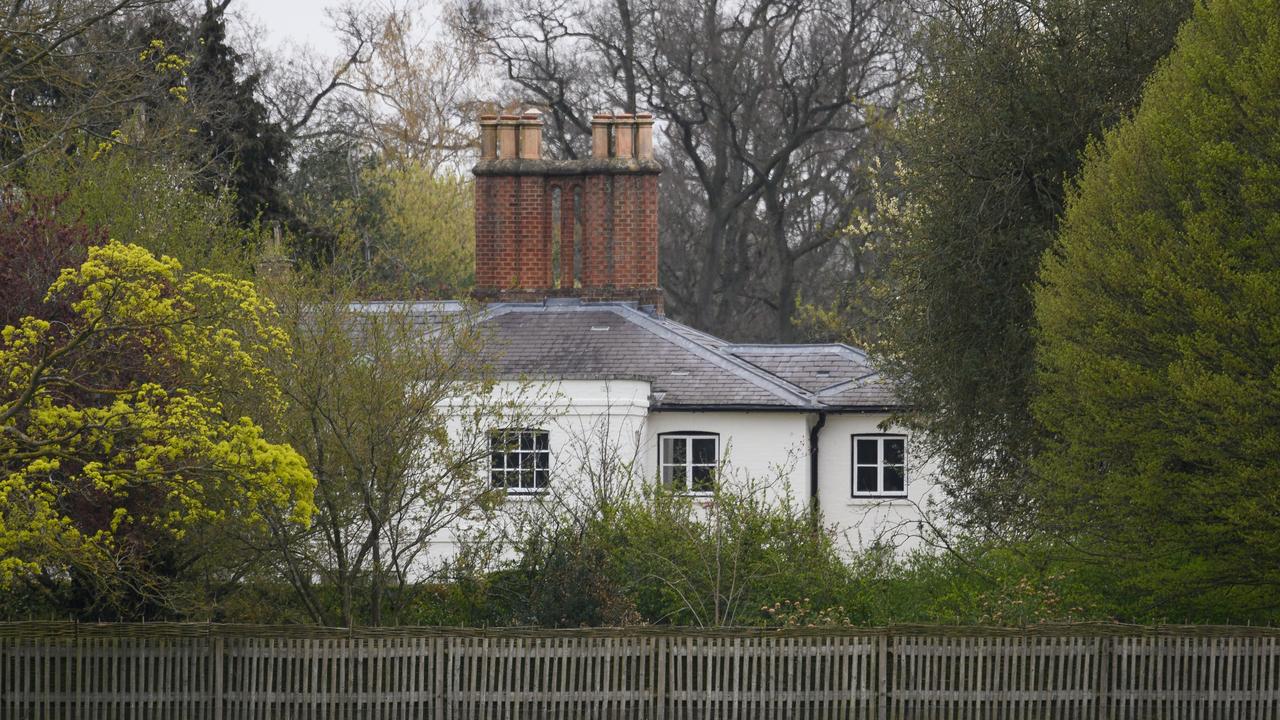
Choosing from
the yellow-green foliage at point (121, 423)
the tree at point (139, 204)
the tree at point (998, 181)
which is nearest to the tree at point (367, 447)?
the yellow-green foliage at point (121, 423)

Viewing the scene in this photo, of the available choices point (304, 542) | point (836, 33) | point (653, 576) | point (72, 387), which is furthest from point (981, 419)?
point (836, 33)

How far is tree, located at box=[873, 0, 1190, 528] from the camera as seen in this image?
18328 mm

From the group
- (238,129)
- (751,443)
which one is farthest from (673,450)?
(238,129)

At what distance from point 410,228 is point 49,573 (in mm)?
25021

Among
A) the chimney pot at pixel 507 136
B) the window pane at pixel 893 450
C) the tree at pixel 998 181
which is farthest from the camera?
the chimney pot at pixel 507 136

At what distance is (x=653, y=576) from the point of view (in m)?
16.7

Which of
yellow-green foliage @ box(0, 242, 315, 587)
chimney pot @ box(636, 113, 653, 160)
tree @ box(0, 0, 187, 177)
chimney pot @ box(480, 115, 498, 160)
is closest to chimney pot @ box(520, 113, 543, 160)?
chimney pot @ box(480, 115, 498, 160)

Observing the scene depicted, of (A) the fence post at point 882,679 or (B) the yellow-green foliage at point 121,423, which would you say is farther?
(A) the fence post at point 882,679

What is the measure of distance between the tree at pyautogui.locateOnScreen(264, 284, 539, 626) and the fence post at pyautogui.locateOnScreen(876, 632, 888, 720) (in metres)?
4.46

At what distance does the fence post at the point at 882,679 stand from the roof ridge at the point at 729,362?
8890 millimetres

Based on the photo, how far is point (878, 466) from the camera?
79.4 feet

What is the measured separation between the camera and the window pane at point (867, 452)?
24.2 m

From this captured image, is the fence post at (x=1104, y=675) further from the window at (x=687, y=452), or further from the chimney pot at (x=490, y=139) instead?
the chimney pot at (x=490, y=139)

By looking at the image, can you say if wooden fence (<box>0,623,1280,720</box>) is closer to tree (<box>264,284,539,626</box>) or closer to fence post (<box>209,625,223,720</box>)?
fence post (<box>209,625,223,720</box>)
